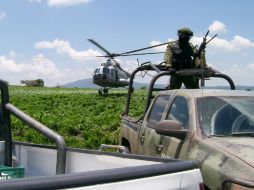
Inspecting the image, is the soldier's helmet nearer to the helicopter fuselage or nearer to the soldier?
the soldier

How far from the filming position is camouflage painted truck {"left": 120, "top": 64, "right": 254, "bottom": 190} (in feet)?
14.8

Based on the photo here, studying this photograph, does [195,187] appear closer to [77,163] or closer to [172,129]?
[77,163]

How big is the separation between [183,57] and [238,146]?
17.1ft

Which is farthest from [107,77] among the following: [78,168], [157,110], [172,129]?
[78,168]

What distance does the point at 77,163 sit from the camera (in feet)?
13.8

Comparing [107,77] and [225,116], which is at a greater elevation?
[107,77]

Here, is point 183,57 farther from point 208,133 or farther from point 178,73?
point 208,133

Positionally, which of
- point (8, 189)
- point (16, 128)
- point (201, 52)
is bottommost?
point (16, 128)

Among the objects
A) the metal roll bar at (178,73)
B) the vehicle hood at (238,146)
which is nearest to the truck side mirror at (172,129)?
the vehicle hood at (238,146)

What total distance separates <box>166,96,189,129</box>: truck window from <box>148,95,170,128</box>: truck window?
312mm

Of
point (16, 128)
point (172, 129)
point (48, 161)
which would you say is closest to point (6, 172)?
point (48, 161)

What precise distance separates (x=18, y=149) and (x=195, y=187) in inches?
92.0

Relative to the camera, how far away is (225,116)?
5.66 meters

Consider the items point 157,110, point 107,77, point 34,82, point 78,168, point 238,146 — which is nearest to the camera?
point 78,168
